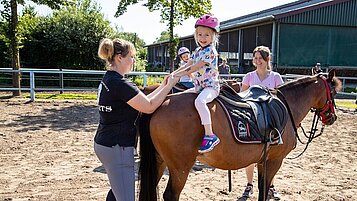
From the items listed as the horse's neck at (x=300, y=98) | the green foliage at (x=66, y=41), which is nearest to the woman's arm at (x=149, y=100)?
the horse's neck at (x=300, y=98)

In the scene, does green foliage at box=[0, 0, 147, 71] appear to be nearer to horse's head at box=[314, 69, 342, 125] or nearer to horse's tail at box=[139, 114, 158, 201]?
horse's head at box=[314, 69, 342, 125]

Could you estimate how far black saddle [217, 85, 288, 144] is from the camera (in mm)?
3197

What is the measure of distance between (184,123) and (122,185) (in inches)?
29.5

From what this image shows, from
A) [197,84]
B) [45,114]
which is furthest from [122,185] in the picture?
[45,114]

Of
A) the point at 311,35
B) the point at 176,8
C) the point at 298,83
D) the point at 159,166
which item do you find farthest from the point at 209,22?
the point at 311,35

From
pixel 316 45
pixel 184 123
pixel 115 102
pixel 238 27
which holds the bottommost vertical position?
pixel 184 123

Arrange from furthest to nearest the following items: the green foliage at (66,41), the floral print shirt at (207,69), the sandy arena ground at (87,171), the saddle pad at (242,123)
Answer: the green foliage at (66,41) → the sandy arena ground at (87,171) → the saddle pad at (242,123) → the floral print shirt at (207,69)

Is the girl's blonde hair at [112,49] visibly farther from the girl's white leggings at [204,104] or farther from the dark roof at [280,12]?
the dark roof at [280,12]

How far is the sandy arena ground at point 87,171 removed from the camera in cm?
453

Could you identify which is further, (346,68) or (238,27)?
(238,27)

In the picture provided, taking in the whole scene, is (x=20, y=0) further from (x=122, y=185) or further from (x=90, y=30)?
(x=122, y=185)

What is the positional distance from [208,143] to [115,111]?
0.86 meters

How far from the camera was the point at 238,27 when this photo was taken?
26.1 meters

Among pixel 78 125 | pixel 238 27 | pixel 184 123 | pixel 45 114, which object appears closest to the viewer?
pixel 184 123
